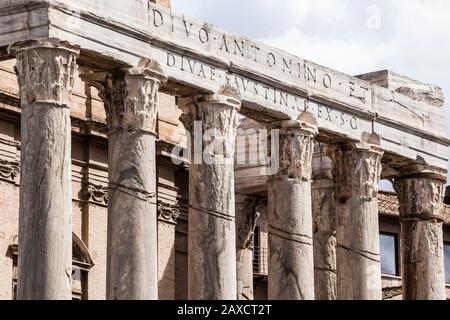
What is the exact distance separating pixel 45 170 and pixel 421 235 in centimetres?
1154

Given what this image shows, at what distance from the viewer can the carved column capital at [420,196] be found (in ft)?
130

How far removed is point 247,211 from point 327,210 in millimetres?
2048

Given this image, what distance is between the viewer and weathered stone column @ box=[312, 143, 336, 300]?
41125 mm

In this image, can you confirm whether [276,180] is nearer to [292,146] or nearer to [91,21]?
[292,146]

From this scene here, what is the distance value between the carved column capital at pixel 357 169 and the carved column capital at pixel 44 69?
8643 millimetres

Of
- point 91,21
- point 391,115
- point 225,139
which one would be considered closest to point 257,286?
point 391,115

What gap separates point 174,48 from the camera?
3391 cm

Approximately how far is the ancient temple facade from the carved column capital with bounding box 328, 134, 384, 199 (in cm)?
4

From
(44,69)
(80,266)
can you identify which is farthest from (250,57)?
(80,266)

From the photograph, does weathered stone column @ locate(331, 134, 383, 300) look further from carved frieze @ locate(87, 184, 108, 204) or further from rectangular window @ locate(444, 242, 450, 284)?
rectangular window @ locate(444, 242, 450, 284)

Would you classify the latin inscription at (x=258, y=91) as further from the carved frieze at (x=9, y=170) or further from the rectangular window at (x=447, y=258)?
the rectangular window at (x=447, y=258)

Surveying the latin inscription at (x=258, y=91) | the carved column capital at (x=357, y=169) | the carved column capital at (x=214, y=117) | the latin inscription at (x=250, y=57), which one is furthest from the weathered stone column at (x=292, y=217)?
the carved column capital at (x=214, y=117)

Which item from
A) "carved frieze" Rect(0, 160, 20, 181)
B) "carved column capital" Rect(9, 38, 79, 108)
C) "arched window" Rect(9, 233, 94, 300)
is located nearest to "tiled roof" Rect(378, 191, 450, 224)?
"arched window" Rect(9, 233, 94, 300)

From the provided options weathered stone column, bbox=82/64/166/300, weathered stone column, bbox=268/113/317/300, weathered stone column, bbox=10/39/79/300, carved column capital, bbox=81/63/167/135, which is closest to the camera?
weathered stone column, bbox=10/39/79/300
